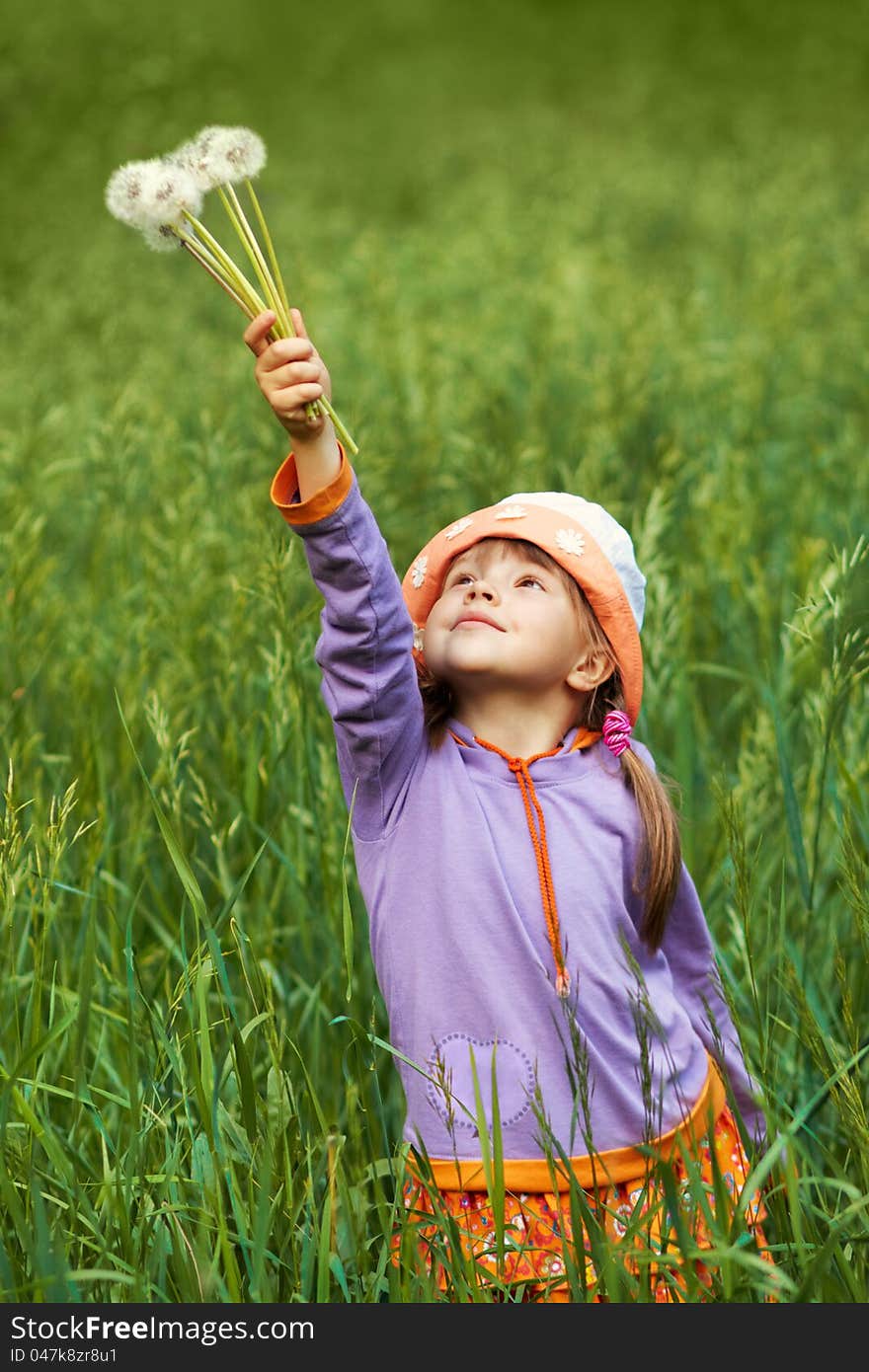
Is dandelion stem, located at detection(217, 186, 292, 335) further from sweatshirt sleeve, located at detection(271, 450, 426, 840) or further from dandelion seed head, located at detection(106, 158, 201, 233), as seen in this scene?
sweatshirt sleeve, located at detection(271, 450, 426, 840)

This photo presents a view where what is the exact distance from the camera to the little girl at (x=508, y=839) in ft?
4.88

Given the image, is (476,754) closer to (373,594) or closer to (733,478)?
(373,594)

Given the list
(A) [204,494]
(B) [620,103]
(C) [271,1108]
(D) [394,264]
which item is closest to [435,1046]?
(C) [271,1108]

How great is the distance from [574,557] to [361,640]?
0.29 meters

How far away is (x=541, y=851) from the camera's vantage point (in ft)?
5.12

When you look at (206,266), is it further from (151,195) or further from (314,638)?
(314,638)

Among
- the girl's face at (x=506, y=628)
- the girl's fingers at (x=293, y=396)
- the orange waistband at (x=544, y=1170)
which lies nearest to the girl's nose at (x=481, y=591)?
the girl's face at (x=506, y=628)

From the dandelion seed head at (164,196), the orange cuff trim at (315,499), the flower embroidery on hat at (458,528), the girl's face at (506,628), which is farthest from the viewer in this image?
the flower embroidery on hat at (458,528)

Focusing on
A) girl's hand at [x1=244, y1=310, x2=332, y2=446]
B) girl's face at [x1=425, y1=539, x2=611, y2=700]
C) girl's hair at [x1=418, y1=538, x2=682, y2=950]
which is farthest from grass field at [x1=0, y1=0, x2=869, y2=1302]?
girl's hand at [x1=244, y1=310, x2=332, y2=446]

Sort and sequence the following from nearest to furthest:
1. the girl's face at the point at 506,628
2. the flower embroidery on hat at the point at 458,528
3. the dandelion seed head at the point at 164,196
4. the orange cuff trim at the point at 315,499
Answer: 1. the dandelion seed head at the point at 164,196
2. the orange cuff trim at the point at 315,499
3. the girl's face at the point at 506,628
4. the flower embroidery on hat at the point at 458,528

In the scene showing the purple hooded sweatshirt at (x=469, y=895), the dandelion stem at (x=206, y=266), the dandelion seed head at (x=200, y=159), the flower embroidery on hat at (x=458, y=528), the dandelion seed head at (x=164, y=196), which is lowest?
the purple hooded sweatshirt at (x=469, y=895)

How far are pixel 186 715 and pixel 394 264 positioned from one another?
15.2ft

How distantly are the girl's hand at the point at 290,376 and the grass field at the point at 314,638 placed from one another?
426 mm

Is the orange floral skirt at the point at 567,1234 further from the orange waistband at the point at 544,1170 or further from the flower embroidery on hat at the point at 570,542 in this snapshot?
the flower embroidery on hat at the point at 570,542
